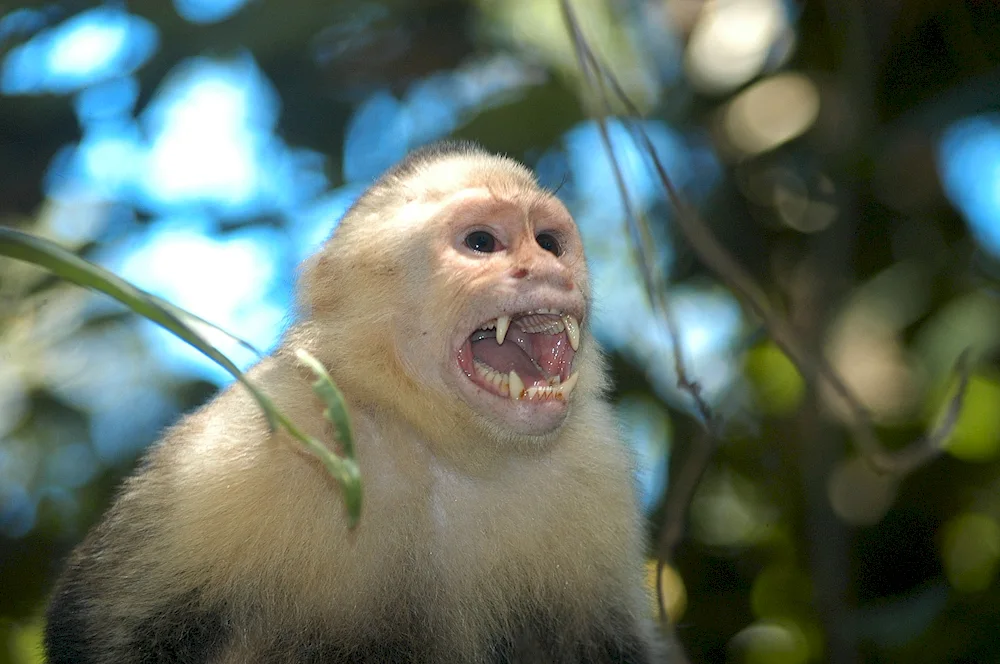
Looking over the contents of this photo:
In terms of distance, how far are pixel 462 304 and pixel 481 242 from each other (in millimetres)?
212

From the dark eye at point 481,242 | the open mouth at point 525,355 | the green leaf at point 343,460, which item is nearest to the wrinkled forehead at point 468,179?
the dark eye at point 481,242

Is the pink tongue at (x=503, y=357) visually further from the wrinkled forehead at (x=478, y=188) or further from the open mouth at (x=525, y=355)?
the wrinkled forehead at (x=478, y=188)

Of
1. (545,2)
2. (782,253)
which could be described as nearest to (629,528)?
(782,253)

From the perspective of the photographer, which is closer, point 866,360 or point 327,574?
point 327,574

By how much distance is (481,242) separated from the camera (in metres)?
2.88

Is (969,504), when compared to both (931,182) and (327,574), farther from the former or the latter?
(327,574)

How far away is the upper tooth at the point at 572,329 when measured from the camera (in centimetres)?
274

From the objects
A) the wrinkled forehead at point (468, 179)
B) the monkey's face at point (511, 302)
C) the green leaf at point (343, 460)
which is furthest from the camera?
the wrinkled forehead at point (468, 179)

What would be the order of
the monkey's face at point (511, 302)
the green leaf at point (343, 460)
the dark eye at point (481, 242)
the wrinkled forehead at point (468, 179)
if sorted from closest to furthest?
the green leaf at point (343, 460), the monkey's face at point (511, 302), the dark eye at point (481, 242), the wrinkled forehead at point (468, 179)

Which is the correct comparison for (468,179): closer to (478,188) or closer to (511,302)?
(478,188)

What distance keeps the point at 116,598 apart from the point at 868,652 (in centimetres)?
266

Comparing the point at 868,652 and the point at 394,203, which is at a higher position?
the point at 394,203

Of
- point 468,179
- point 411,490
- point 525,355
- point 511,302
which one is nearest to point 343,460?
point 511,302

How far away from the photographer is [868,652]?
3.99 m
